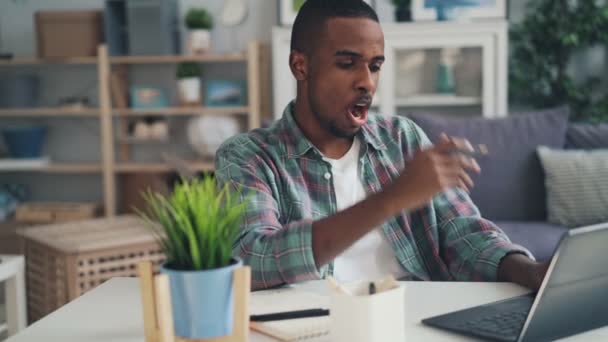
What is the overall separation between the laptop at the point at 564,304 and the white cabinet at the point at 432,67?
→ 8.71ft

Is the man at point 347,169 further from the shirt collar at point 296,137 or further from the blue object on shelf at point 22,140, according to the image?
the blue object on shelf at point 22,140

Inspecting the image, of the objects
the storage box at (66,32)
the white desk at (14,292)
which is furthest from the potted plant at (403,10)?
the white desk at (14,292)

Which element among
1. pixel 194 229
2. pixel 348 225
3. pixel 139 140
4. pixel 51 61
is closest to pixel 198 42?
pixel 139 140

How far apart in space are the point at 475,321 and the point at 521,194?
190 cm

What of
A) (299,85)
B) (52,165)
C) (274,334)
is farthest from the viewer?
(52,165)

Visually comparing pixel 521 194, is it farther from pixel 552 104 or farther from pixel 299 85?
pixel 299 85

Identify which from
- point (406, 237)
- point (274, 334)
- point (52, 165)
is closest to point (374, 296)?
point (274, 334)

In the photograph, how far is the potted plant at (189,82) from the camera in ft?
12.7

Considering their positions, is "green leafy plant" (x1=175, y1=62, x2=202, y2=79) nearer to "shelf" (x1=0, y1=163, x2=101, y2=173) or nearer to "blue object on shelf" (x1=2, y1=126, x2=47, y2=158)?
"shelf" (x1=0, y1=163, x2=101, y2=173)

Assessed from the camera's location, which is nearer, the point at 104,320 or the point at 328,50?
the point at 104,320

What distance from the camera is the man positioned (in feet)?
4.59

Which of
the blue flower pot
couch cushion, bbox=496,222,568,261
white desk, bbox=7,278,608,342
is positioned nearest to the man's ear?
white desk, bbox=7,278,608,342

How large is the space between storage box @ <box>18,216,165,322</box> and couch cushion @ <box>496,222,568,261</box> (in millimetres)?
1236

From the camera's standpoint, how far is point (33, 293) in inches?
117
